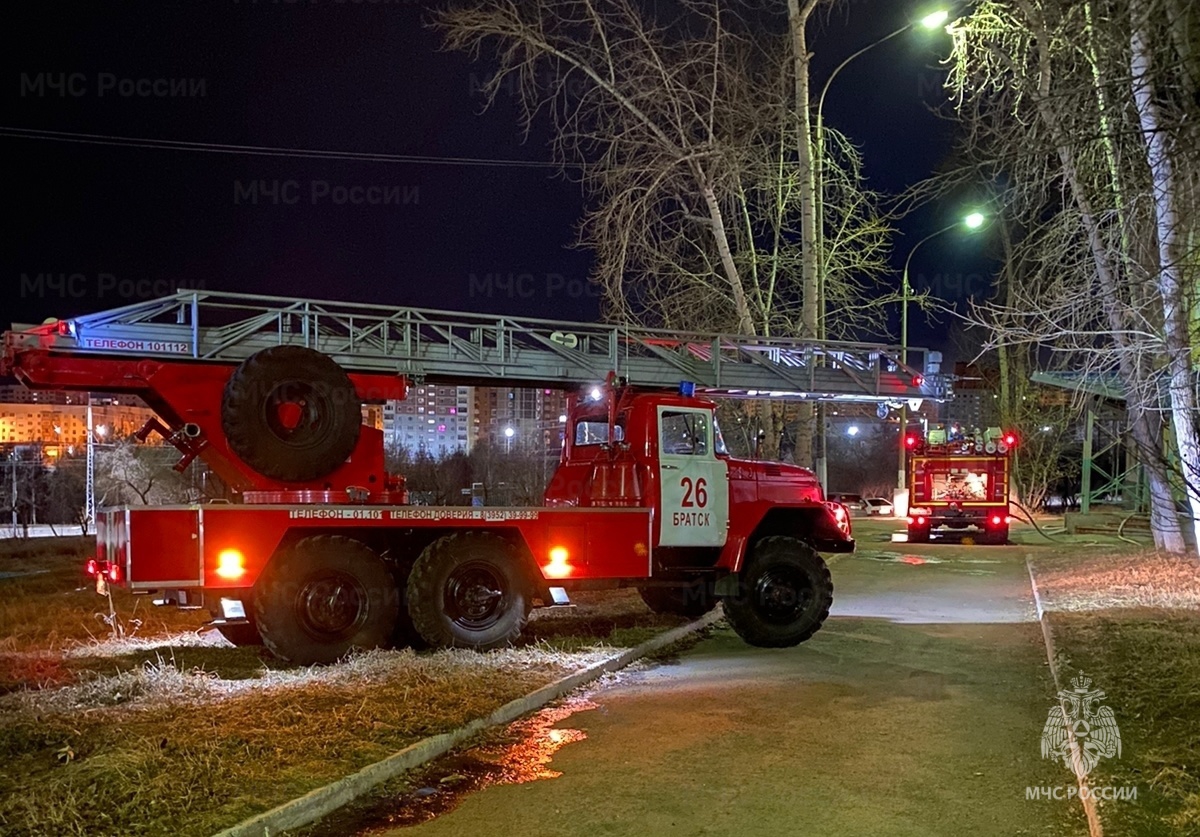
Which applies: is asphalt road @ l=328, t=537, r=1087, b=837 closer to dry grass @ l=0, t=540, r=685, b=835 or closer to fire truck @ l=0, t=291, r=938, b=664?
dry grass @ l=0, t=540, r=685, b=835

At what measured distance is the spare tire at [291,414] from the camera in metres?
8.79

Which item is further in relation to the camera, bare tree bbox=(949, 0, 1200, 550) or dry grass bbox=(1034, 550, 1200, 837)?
bare tree bbox=(949, 0, 1200, 550)

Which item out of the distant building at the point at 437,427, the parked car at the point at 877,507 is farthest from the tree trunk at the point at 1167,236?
the distant building at the point at 437,427

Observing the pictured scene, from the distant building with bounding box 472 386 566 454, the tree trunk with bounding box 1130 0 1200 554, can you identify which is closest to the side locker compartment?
the tree trunk with bounding box 1130 0 1200 554

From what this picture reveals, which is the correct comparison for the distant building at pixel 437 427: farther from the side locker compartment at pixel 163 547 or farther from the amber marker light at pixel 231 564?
the side locker compartment at pixel 163 547

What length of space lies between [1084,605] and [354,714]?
9289 mm

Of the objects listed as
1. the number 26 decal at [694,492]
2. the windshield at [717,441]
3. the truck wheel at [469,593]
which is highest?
the windshield at [717,441]

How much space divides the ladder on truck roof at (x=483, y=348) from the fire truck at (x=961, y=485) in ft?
35.1

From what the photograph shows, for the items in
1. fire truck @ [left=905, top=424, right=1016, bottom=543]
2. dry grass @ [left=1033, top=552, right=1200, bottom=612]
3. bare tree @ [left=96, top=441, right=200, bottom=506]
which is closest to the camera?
A: dry grass @ [left=1033, top=552, right=1200, bottom=612]

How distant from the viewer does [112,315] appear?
364 inches

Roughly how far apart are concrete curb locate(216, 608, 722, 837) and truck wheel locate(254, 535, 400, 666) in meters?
2.00

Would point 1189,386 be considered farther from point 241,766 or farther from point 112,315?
point 112,315

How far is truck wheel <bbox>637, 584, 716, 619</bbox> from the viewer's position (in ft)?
38.7

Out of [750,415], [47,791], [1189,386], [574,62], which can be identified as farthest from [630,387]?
[750,415]
